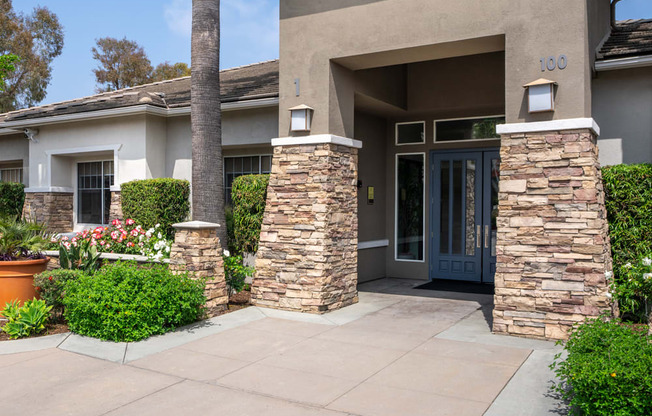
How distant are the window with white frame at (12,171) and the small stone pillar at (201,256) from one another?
10387 mm

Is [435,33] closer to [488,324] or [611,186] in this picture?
[611,186]

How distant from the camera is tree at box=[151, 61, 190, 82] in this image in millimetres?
34031

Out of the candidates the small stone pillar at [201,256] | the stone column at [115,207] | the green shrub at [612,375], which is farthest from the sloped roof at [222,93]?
the green shrub at [612,375]

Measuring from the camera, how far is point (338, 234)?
8852 millimetres

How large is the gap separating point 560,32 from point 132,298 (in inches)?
259

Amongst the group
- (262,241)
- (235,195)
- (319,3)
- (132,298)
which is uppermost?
(319,3)

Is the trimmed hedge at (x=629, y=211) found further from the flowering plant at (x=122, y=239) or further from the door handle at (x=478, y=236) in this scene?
the flowering plant at (x=122, y=239)

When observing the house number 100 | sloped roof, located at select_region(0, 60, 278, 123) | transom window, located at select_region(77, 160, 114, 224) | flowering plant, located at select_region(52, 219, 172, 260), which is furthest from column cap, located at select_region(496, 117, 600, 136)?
transom window, located at select_region(77, 160, 114, 224)

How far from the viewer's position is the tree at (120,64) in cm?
3369

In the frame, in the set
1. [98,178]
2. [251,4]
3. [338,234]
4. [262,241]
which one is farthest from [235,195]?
[251,4]

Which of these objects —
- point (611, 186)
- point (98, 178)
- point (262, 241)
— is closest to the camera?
point (611, 186)

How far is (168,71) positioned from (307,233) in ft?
94.6

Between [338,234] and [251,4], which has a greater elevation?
[251,4]

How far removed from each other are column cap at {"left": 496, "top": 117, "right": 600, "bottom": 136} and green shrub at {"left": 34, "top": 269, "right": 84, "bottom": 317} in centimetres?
644
